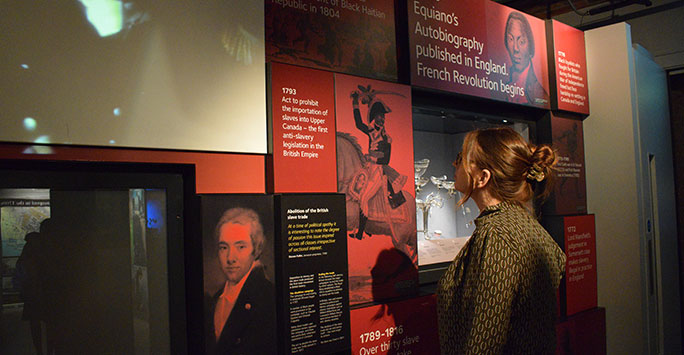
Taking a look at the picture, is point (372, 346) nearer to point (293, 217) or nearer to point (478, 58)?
point (293, 217)

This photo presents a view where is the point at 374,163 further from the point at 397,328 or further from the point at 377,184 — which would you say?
the point at 397,328

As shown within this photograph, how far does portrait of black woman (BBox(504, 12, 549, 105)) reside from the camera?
9.61 ft

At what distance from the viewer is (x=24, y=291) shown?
1.42 meters

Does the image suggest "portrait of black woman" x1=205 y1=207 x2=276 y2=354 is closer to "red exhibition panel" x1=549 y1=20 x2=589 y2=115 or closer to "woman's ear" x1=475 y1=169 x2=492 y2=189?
"woman's ear" x1=475 y1=169 x2=492 y2=189

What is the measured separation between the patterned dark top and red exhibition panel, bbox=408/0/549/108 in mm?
1059

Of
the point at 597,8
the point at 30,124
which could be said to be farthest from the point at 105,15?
the point at 597,8

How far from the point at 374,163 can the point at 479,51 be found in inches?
40.6

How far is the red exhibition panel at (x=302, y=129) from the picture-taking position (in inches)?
73.8

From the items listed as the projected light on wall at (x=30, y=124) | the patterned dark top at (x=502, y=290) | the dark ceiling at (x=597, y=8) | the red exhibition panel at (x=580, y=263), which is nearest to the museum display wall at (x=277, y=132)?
the projected light on wall at (x=30, y=124)

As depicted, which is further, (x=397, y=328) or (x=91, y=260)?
(x=397, y=328)

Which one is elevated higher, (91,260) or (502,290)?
(91,260)

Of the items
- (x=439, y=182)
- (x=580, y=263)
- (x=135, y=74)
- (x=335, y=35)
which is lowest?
(x=580, y=263)

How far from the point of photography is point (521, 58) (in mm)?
2990

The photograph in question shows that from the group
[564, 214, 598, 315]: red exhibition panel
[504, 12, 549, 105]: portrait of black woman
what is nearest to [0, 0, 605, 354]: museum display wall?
[504, 12, 549, 105]: portrait of black woman
